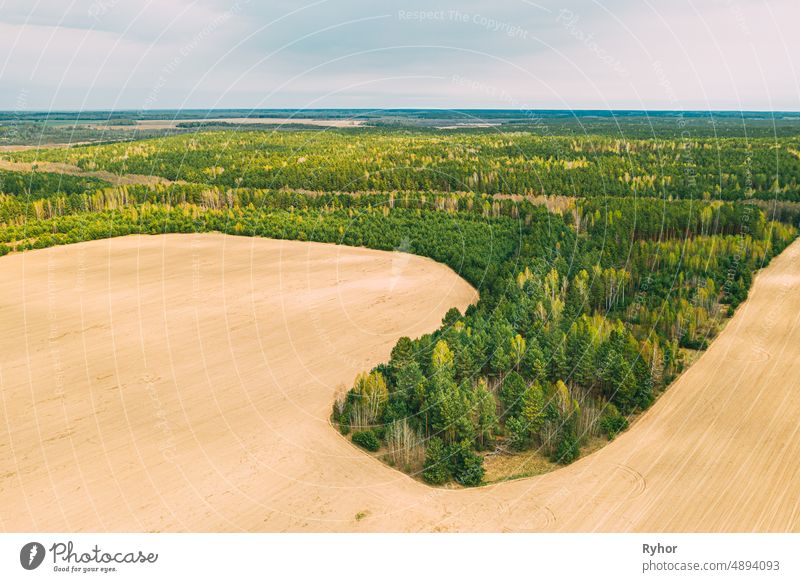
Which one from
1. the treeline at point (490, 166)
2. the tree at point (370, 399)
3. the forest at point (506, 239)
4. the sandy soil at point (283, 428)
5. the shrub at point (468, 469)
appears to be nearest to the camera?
the sandy soil at point (283, 428)

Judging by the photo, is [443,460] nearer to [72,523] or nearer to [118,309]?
[72,523]

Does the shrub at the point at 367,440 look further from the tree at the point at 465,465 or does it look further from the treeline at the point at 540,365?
the tree at the point at 465,465

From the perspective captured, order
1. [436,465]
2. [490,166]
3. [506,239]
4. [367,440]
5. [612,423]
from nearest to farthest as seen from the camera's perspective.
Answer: [436,465] < [367,440] < [612,423] < [506,239] < [490,166]
